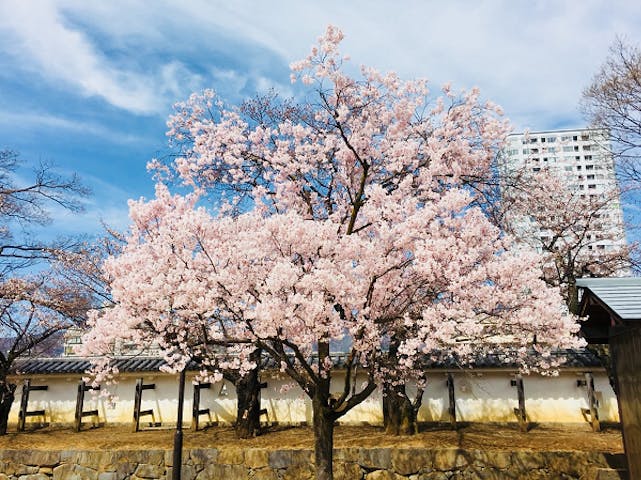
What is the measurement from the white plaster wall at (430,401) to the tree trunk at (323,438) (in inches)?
220

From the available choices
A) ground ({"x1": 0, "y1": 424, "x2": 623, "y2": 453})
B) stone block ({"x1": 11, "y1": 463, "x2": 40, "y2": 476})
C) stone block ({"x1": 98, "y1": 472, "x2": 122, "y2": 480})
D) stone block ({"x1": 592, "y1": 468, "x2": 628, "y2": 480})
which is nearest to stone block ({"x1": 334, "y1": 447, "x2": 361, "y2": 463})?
ground ({"x1": 0, "y1": 424, "x2": 623, "y2": 453})

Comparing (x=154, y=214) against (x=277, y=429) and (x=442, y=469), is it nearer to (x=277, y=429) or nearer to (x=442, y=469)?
(x=277, y=429)

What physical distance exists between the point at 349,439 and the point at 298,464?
1746mm

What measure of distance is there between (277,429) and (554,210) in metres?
11.8

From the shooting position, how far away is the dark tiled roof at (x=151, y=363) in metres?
16.3

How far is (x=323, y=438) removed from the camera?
10336 millimetres

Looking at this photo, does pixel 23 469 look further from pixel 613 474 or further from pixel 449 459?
pixel 613 474

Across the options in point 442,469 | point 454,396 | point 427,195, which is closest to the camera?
point 427,195

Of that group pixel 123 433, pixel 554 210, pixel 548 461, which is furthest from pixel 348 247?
pixel 123 433

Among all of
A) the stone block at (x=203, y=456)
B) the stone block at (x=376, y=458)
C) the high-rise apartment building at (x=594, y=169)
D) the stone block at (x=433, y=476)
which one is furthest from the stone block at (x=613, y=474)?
the stone block at (x=203, y=456)

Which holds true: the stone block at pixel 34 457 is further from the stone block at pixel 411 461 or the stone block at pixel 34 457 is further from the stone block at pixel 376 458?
the stone block at pixel 411 461

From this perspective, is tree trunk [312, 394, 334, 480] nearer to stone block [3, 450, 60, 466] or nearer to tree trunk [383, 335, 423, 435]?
tree trunk [383, 335, 423, 435]

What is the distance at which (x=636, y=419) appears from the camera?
8.28 meters

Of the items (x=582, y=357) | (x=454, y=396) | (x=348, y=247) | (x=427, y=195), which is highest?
(x=427, y=195)
